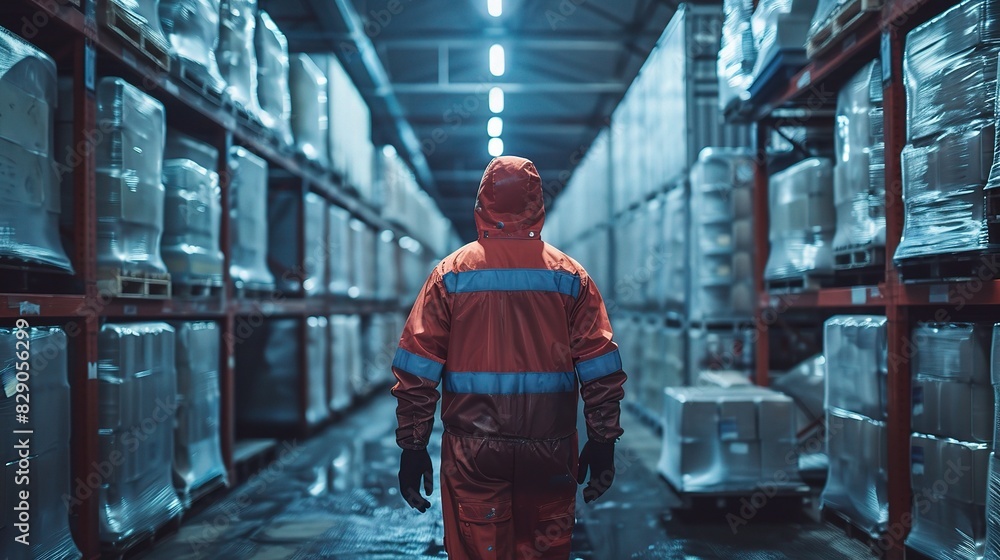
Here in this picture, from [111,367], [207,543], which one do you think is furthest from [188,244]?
[207,543]

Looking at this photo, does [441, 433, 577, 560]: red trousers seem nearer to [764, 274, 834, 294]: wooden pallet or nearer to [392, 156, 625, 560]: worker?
[392, 156, 625, 560]: worker

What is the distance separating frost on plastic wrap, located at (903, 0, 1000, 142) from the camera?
2.86 metres

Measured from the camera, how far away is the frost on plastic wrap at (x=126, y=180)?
3742 millimetres

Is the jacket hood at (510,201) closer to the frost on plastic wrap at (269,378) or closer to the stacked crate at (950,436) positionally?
the stacked crate at (950,436)

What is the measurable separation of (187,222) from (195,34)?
120 centimetres

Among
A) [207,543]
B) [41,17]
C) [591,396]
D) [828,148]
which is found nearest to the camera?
[591,396]

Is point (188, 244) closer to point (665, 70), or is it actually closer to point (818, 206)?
point (818, 206)

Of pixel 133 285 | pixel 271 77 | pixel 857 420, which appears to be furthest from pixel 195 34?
pixel 857 420

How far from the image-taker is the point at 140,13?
390 cm

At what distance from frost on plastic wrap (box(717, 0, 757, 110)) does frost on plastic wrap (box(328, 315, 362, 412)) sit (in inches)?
200

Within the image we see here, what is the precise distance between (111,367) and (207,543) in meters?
1.16

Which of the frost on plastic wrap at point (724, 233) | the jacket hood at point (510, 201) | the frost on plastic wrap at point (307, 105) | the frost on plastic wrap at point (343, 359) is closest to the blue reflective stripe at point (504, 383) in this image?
the jacket hood at point (510, 201)

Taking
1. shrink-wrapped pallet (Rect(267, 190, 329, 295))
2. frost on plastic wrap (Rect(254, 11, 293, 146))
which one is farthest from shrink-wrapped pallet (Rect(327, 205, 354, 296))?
frost on plastic wrap (Rect(254, 11, 293, 146))

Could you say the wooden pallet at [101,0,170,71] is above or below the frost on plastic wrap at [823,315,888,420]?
above
